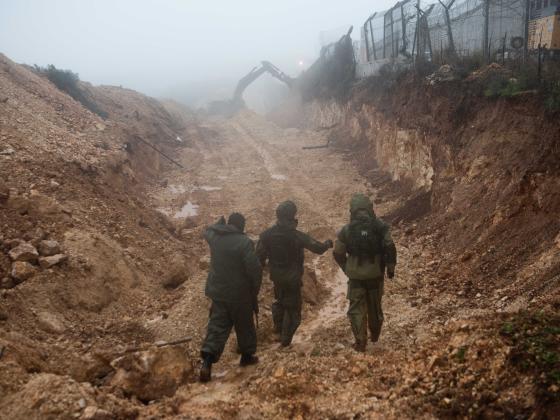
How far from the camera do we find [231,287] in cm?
464

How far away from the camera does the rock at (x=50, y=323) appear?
510 cm

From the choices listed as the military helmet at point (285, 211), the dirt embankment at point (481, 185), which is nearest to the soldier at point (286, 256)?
the military helmet at point (285, 211)

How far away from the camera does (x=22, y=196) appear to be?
707 centimetres

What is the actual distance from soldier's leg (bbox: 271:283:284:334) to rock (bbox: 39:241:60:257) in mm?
3085

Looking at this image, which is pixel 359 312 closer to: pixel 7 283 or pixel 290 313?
pixel 290 313

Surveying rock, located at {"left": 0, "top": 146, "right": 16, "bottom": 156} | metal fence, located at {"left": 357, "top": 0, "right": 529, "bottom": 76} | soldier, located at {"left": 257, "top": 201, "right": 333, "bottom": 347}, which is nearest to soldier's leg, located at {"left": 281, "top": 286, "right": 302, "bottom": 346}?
soldier, located at {"left": 257, "top": 201, "right": 333, "bottom": 347}

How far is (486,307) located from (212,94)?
4657 cm

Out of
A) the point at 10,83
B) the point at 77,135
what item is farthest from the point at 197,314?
the point at 10,83

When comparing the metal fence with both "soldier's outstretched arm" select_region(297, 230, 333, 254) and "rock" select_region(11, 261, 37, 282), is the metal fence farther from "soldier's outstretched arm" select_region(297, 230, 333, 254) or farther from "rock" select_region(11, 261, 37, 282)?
"rock" select_region(11, 261, 37, 282)

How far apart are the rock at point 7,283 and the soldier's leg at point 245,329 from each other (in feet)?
8.89

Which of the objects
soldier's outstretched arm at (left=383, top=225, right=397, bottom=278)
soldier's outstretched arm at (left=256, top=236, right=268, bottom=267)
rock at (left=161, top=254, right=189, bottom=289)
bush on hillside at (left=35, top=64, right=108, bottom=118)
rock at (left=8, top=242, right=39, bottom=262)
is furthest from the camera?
bush on hillside at (left=35, top=64, right=108, bottom=118)

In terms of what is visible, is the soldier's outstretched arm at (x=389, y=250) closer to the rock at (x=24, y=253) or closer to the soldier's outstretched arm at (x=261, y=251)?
the soldier's outstretched arm at (x=261, y=251)

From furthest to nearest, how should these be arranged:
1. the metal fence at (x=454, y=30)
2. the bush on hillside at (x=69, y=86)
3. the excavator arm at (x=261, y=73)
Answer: the excavator arm at (x=261, y=73)
the bush on hillside at (x=69, y=86)
the metal fence at (x=454, y=30)

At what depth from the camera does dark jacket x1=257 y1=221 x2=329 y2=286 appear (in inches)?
195
